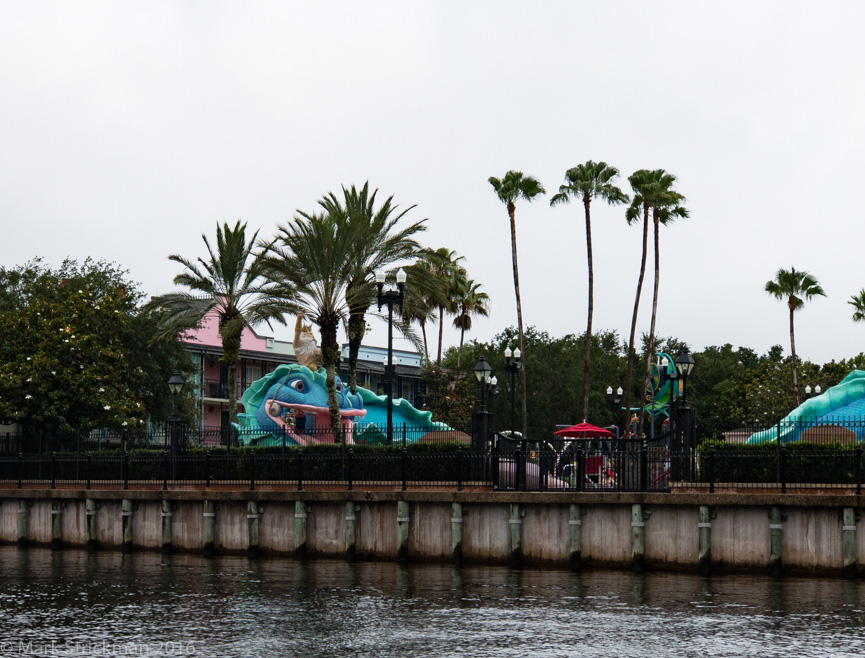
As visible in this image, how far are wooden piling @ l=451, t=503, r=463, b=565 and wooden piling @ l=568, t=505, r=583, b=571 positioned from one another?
2.45m

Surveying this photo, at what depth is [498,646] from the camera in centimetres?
1638

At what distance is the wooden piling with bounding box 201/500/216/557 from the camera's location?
3012cm

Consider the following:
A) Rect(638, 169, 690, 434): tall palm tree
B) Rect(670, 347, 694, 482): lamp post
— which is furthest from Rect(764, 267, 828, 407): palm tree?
Rect(670, 347, 694, 482): lamp post

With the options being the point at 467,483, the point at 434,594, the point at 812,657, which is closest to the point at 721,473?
the point at 467,483

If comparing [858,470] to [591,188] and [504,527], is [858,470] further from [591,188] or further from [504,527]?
[591,188]

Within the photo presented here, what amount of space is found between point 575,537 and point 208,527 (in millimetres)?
9502

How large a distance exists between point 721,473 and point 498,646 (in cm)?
1109

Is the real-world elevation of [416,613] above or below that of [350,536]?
below

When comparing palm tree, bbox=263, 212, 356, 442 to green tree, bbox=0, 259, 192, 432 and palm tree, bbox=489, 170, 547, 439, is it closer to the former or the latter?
green tree, bbox=0, 259, 192, 432

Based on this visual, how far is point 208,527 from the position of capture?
30188 mm

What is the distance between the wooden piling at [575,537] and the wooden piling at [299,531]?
6438mm

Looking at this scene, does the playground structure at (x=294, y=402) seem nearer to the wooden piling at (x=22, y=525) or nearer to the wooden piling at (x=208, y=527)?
the wooden piling at (x=22, y=525)

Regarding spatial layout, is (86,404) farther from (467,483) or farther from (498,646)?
(498,646)

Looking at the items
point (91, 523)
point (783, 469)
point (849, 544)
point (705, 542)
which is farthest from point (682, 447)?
point (91, 523)
